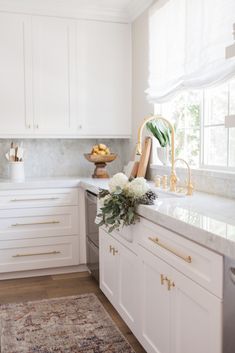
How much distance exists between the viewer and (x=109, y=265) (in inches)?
111

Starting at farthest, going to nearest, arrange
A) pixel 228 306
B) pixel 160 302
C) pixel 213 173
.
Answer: pixel 213 173, pixel 160 302, pixel 228 306

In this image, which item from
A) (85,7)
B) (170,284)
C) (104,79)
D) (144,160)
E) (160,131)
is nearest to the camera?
(170,284)

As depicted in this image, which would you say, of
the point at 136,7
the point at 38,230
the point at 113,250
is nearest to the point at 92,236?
the point at 38,230

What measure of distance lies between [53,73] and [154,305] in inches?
99.1

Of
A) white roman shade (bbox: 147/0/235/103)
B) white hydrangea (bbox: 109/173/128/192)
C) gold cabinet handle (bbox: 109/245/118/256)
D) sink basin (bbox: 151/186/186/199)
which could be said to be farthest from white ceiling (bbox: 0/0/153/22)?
gold cabinet handle (bbox: 109/245/118/256)

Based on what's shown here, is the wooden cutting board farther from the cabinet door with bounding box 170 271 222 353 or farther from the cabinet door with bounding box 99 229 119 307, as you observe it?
the cabinet door with bounding box 170 271 222 353

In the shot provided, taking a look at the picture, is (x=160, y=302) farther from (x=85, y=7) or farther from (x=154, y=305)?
(x=85, y=7)

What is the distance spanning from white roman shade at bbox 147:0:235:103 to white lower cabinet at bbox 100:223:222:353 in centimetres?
113

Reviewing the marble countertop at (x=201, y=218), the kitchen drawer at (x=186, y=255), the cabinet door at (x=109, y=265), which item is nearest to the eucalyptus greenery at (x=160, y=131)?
the marble countertop at (x=201, y=218)

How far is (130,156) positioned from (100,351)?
2217 mm

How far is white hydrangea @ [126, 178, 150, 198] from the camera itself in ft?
7.14

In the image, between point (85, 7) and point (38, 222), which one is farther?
point (85, 7)

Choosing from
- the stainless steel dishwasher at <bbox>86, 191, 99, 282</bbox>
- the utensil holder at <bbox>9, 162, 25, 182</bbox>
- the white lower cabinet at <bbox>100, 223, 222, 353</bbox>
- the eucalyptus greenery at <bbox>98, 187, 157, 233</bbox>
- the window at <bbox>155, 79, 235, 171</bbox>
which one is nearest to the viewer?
the white lower cabinet at <bbox>100, 223, 222, 353</bbox>

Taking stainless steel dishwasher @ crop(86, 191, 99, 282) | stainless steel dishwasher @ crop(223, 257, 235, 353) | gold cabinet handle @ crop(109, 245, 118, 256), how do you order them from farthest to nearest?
stainless steel dishwasher @ crop(86, 191, 99, 282) → gold cabinet handle @ crop(109, 245, 118, 256) → stainless steel dishwasher @ crop(223, 257, 235, 353)
